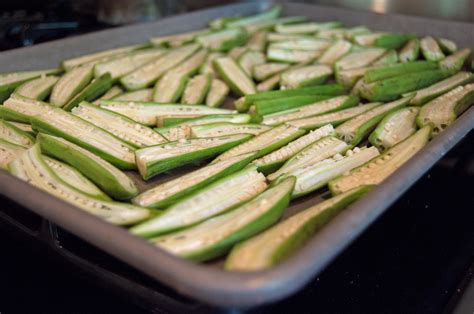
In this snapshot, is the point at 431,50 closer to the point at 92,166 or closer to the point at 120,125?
the point at 120,125

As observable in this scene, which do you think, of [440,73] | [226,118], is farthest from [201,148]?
[440,73]

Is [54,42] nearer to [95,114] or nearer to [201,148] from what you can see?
[95,114]

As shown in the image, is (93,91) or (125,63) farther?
(125,63)

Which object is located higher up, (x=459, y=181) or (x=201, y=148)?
(x=201, y=148)

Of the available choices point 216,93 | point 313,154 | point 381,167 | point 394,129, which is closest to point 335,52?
point 216,93

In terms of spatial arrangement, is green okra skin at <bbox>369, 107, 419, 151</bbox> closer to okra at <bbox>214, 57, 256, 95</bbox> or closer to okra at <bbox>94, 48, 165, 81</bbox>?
okra at <bbox>214, 57, 256, 95</bbox>

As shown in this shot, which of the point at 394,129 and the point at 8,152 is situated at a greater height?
the point at 8,152
